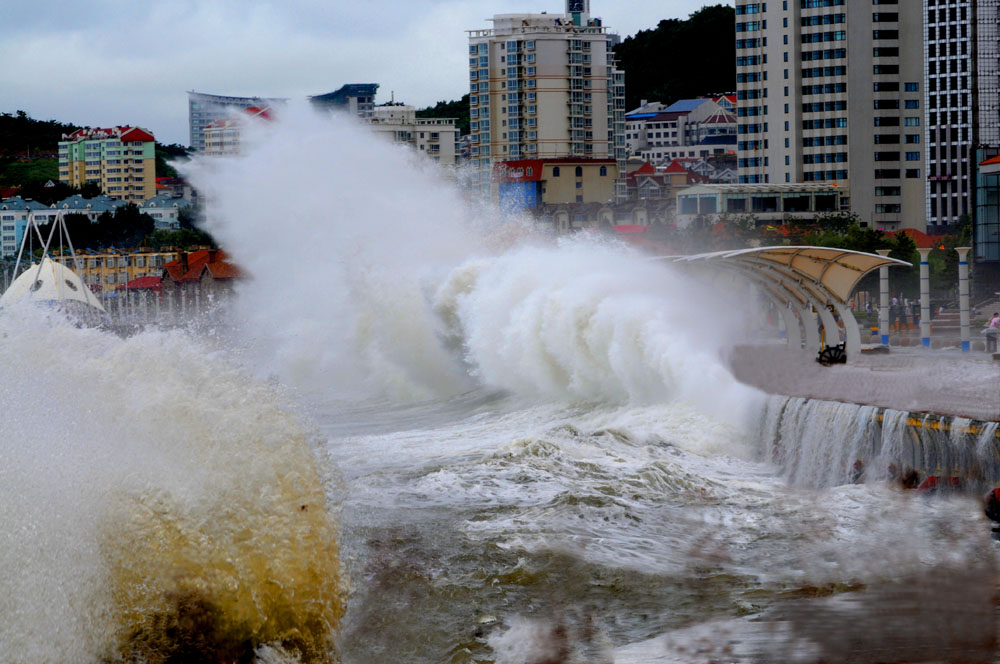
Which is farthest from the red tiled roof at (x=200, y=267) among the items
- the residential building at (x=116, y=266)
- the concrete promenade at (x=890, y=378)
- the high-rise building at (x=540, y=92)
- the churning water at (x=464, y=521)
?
the concrete promenade at (x=890, y=378)

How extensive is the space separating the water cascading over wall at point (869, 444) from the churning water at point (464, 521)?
0.07 metres

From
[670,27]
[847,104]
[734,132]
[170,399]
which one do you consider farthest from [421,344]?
[670,27]

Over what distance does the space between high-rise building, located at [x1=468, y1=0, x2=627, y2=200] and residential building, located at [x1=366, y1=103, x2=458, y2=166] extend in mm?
17233

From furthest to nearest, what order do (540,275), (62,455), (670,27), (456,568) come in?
(670,27) < (540,275) < (456,568) < (62,455)

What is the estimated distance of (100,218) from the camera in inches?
5846

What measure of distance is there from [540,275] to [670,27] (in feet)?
521

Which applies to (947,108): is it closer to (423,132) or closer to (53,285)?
(423,132)

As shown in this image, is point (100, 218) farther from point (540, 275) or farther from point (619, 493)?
point (619, 493)

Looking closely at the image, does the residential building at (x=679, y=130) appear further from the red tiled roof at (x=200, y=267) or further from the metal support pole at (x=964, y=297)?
the metal support pole at (x=964, y=297)

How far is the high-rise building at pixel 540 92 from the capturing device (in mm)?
135500

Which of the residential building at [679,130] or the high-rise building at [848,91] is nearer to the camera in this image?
the high-rise building at [848,91]

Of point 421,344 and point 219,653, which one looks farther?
point 421,344

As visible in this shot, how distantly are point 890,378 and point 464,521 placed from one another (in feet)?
30.4

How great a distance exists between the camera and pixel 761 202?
95.1 metres
